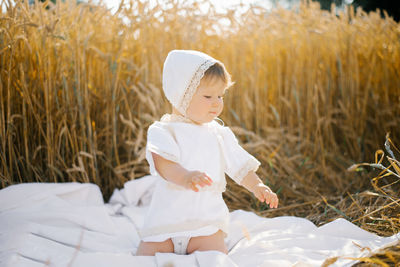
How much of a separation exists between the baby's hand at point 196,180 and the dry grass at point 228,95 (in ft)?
2.53

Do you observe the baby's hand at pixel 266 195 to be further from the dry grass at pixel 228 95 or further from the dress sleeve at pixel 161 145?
the dry grass at pixel 228 95

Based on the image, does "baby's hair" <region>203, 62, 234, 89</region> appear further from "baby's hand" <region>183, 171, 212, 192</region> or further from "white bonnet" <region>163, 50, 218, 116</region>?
"baby's hand" <region>183, 171, 212, 192</region>

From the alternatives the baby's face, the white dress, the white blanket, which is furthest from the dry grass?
the baby's face

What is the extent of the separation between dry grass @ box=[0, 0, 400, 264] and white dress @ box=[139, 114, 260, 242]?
61 centimetres

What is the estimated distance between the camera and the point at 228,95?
245 centimetres

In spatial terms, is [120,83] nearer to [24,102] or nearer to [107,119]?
[107,119]

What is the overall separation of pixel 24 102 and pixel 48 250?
83 cm

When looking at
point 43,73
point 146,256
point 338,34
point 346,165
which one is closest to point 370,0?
point 338,34

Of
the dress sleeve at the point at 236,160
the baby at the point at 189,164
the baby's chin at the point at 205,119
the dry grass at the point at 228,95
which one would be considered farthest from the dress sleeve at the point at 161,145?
the dry grass at the point at 228,95

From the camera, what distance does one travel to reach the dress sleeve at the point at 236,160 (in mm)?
1344

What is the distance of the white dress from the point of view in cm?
125

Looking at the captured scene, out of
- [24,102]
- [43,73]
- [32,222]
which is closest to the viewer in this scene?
[32,222]

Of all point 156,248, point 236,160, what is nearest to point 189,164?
point 236,160

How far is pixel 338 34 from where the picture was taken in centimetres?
268
